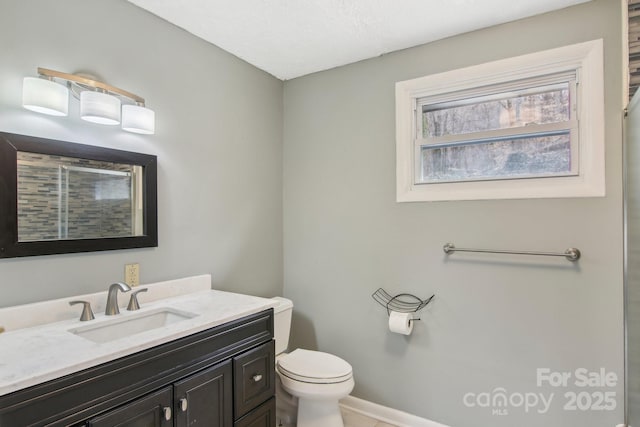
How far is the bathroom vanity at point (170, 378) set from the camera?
3.15ft

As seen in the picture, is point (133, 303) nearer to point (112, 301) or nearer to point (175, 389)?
point (112, 301)

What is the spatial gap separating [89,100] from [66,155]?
0.25 metres

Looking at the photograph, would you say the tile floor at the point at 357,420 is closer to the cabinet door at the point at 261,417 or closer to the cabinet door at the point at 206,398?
the cabinet door at the point at 261,417

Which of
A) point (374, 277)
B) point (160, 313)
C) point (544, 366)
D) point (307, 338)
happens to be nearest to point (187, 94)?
point (160, 313)

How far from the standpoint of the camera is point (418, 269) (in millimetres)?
2146

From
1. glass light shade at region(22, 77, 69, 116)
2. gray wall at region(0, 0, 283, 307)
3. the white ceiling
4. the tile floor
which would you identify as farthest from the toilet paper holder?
glass light shade at region(22, 77, 69, 116)

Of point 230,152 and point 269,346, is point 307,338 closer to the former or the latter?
point 269,346

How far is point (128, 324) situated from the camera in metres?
1.52

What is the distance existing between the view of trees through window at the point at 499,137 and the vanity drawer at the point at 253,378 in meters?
1.42

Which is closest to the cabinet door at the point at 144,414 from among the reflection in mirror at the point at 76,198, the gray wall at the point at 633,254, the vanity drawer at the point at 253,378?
the vanity drawer at the point at 253,378

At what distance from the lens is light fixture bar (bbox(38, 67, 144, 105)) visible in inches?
54.7

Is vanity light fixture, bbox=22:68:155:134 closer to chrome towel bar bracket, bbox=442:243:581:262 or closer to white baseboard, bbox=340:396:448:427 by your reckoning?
chrome towel bar bracket, bbox=442:243:581:262

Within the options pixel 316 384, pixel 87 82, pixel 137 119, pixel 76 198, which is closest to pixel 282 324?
pixel 316 384

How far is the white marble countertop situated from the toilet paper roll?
793 mm
